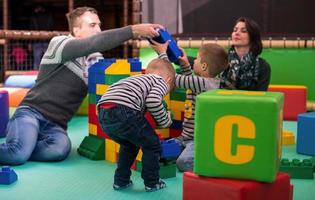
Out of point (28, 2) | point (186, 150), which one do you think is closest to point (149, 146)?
point (186, 150)

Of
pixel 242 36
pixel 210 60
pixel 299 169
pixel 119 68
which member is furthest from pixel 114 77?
pixel 299 169

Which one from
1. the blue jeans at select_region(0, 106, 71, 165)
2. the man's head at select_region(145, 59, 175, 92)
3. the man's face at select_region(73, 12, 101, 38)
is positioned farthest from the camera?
the man's face at select_region(73, 12, 101, 38)

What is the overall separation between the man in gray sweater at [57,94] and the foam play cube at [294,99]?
1259 mm

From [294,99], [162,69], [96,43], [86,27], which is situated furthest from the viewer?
[294,99]

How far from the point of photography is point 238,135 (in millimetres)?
1114

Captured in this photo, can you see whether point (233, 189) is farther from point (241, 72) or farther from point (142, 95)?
point (241, 72)

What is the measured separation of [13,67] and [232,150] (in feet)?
12.1

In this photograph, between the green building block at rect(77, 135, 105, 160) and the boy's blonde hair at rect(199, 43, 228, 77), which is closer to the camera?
the boy's blonde hair at rect(199, 43, 228, 77)

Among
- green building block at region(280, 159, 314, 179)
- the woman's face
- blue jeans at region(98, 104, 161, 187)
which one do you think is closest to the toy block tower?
blue jeans at region(98, 104, 161, 187)

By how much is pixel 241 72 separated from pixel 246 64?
0.05 m

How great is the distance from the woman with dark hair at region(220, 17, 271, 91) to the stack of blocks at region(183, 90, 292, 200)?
0.80 meters

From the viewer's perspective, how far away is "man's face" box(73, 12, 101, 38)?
6.73 ft

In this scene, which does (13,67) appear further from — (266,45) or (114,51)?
(266,45)

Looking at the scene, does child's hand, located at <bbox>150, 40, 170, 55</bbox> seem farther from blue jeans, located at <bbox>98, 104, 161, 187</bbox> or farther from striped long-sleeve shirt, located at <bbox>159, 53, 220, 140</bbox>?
blue jeans, located at <bbox>98, 104, 161, 187</bbox>
